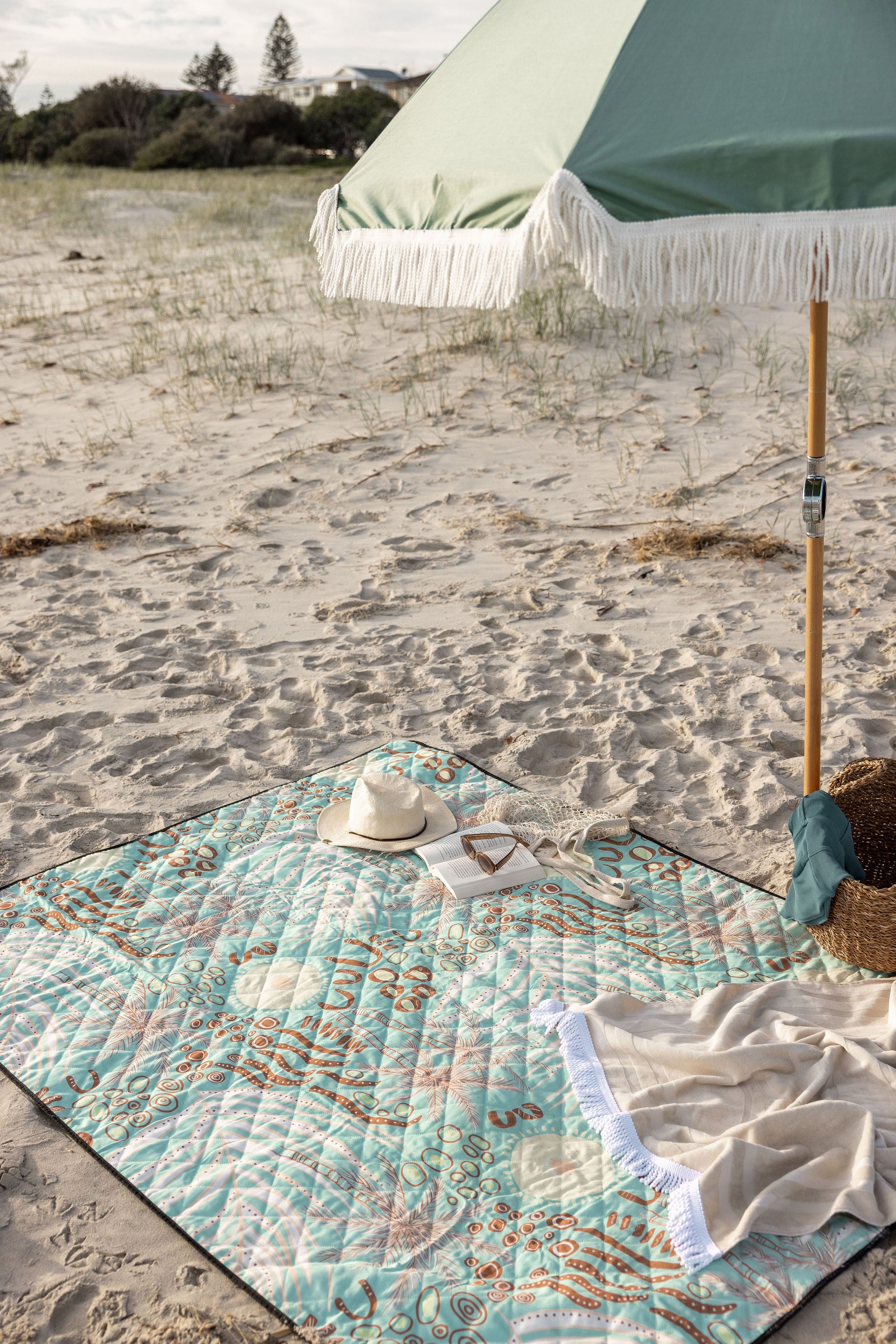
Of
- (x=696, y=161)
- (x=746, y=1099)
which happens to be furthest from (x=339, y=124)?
(x=746, y=1099)

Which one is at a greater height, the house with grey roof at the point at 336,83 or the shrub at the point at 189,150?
the house with grey roof at the point at 336,83

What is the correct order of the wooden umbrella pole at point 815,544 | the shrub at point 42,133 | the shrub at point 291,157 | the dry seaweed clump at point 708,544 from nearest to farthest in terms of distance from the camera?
1. the wooden umbrella pole at point 815,544
2. the dry seaweed clump at point 708,544
3. the shrub at point 291,157
4. the shrub at point 42,133

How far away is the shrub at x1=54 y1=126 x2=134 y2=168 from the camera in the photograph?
29.3 metres

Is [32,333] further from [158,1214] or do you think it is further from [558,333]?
[158,1214]

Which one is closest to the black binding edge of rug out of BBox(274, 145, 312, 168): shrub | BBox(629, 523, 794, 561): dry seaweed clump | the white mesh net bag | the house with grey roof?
the white mesh net bag

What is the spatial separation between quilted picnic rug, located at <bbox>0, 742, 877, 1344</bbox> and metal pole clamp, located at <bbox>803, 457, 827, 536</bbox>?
1126 millimetres

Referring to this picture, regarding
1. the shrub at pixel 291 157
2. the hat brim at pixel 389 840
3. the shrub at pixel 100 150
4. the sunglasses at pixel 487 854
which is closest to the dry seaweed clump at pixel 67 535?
the hat brim at pixel 389 840

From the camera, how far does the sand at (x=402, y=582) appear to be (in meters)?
3.59

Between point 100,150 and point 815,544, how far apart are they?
31.9 meters

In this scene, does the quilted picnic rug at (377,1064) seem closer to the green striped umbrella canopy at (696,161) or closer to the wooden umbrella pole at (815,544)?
the wooden umbrella pole at (815,544)

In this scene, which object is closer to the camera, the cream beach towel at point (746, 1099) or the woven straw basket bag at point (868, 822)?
the cream beach towel at point (746, 1099)

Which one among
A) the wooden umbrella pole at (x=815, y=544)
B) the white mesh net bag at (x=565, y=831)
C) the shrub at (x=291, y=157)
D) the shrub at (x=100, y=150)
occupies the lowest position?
the white mesh net bag at (x=565, y=831)

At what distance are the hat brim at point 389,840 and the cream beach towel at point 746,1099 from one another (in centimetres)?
84

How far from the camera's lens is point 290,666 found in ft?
15.8
